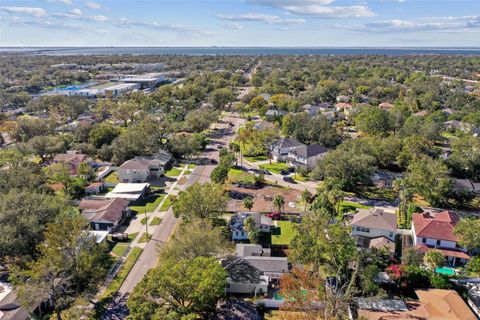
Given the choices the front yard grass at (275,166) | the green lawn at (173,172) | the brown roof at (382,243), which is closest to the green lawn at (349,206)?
the brown roof at (382,243)

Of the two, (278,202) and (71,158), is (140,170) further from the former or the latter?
(278,202)

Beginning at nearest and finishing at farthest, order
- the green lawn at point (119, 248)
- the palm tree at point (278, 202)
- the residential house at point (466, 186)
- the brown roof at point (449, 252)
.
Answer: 1. the brown roof at point (449, 252)
2. the green lawn at point (119, 248)
3. the palm tree at point (278, 202)
4. the residential house at point (466, 186)

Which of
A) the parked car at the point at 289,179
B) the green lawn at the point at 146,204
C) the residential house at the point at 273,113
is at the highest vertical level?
the residential house at the point at 273,113

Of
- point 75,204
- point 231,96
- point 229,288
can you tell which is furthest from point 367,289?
point 231,96

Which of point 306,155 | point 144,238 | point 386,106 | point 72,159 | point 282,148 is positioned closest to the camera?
point 144,238

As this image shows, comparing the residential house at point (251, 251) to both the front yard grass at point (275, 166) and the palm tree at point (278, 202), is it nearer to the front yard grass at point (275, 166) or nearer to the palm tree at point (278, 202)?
the palm tree at point (278, 202)

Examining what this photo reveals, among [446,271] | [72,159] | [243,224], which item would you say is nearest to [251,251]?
[243,224]
